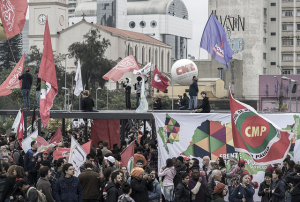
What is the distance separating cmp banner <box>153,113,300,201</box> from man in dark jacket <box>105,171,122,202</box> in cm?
589

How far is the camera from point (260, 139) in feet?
43.6

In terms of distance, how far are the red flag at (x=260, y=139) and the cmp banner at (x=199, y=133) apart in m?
5.48

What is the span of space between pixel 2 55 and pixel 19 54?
4540 mm

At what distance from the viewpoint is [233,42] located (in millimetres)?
105062

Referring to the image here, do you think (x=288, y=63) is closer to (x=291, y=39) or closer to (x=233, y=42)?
(x=291, y=39)

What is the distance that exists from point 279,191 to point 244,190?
0.83 m

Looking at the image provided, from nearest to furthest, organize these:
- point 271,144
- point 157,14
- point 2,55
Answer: point 271,144 < point 2,55 < point 157,14

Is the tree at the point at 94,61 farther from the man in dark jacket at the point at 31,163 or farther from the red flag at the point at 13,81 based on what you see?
the man in dark jacket at the point at 31,163

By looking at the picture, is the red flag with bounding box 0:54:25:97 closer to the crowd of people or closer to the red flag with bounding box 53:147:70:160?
the red flag with bounding box 53:147:70:160

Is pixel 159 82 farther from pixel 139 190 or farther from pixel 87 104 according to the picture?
pixel 139 190

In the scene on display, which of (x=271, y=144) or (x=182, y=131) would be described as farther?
(x=182, y=131)

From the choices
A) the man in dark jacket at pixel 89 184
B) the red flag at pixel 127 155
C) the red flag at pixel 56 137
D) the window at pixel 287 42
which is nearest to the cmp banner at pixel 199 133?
the red flag at pixel 127 155

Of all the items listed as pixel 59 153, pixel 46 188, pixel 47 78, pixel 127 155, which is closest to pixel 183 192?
pixel 46 188

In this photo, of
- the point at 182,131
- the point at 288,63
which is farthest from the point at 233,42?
the point at 182,131
